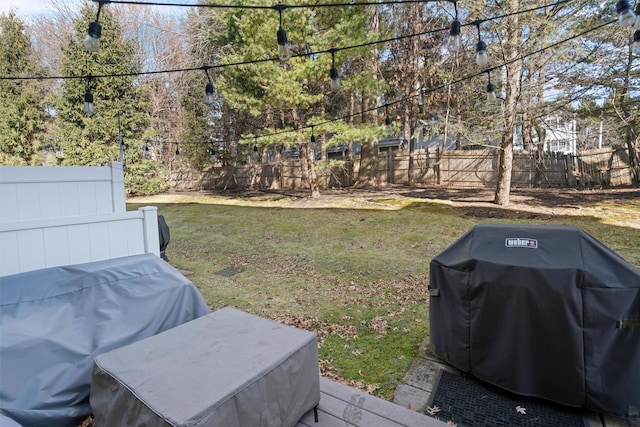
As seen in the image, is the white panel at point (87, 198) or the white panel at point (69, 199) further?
the white panel at point (87, 198)

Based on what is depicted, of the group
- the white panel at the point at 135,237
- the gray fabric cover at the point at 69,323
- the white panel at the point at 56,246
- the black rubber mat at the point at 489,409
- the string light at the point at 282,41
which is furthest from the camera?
the string light at the point at 282,41

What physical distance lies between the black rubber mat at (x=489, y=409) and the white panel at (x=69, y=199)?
307 cm

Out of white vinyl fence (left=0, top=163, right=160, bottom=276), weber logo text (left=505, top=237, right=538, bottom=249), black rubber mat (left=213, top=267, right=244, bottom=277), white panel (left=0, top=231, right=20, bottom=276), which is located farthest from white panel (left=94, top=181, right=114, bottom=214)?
weber logo text (left=505, top=237, right=538, bottom=249)

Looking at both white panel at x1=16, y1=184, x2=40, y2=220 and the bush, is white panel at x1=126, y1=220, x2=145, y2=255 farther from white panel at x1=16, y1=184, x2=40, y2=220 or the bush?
the bush

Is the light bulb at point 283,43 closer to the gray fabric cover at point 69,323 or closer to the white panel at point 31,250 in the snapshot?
the gray fabric cover at point 69,323

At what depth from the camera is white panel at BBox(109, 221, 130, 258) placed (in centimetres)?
283

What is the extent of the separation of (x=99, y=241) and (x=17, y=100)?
688 inches

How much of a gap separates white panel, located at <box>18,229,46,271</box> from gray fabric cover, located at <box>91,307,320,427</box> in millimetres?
1221

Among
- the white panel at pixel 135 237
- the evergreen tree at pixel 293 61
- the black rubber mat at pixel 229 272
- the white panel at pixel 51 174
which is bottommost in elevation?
the black rubber mat at pixel 229 272

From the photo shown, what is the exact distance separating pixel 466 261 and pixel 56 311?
2.48m

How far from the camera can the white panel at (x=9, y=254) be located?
7.29 ft

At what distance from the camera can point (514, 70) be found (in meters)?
7.73

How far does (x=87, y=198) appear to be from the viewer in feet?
9.59

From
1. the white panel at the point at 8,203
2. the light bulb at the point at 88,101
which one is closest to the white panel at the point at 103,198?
the white panel at the point at 8,203
